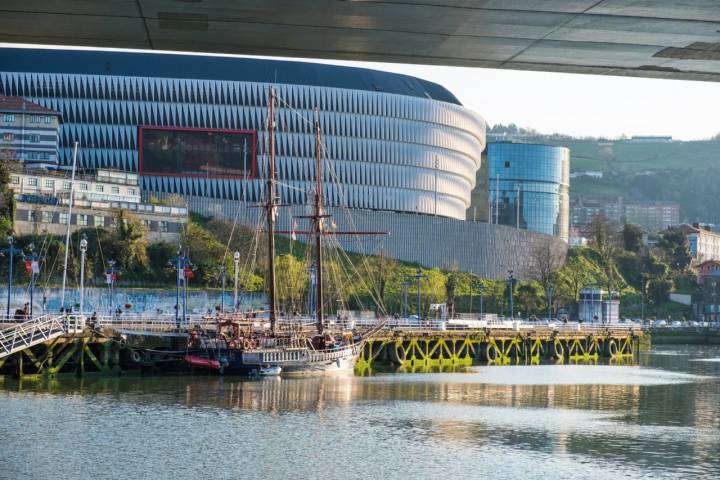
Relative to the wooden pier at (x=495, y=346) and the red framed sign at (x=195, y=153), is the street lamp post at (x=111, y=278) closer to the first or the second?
the wooden pier at (x=495, y=346)

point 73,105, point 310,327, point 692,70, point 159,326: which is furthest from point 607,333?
point 692,70

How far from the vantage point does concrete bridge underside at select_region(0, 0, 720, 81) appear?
17578mm

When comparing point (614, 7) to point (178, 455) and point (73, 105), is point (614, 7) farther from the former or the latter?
point (73, 105)

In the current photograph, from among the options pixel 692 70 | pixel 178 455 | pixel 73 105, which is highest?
pixel 73 105

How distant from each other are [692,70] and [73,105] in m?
171

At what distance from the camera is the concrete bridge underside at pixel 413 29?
17578 millimetres

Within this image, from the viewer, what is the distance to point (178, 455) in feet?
169

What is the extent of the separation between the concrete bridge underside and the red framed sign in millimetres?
162562

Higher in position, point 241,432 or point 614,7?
point 614,7

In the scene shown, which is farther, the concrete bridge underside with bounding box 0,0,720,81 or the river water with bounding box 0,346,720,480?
the river water with bounding box 0,346,720,480

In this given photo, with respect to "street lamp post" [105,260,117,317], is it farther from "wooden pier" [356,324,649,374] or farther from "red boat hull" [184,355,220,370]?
"wooden pier" [356,324,649,374]

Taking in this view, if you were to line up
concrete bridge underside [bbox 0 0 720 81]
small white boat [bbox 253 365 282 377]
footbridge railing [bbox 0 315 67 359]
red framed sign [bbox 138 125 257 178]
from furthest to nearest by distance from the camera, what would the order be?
red framed sign [bbox 138 125 257 178] < small white boat [bbox 253 365 282 377] < footbridge railing [bbox 0 315 67 359] < concrete bridge underside [bbox 0 0 720 81]

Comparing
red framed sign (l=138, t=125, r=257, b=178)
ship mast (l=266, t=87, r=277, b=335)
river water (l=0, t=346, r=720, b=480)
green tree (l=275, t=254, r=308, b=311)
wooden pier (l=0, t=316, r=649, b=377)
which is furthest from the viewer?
red framed sign (l=138, t=125, r=257, b=178)

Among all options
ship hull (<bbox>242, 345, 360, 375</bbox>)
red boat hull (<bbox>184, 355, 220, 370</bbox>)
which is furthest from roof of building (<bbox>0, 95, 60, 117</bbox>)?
red boat hull (<bbox>184, 355, 220, 370</bbox>)
